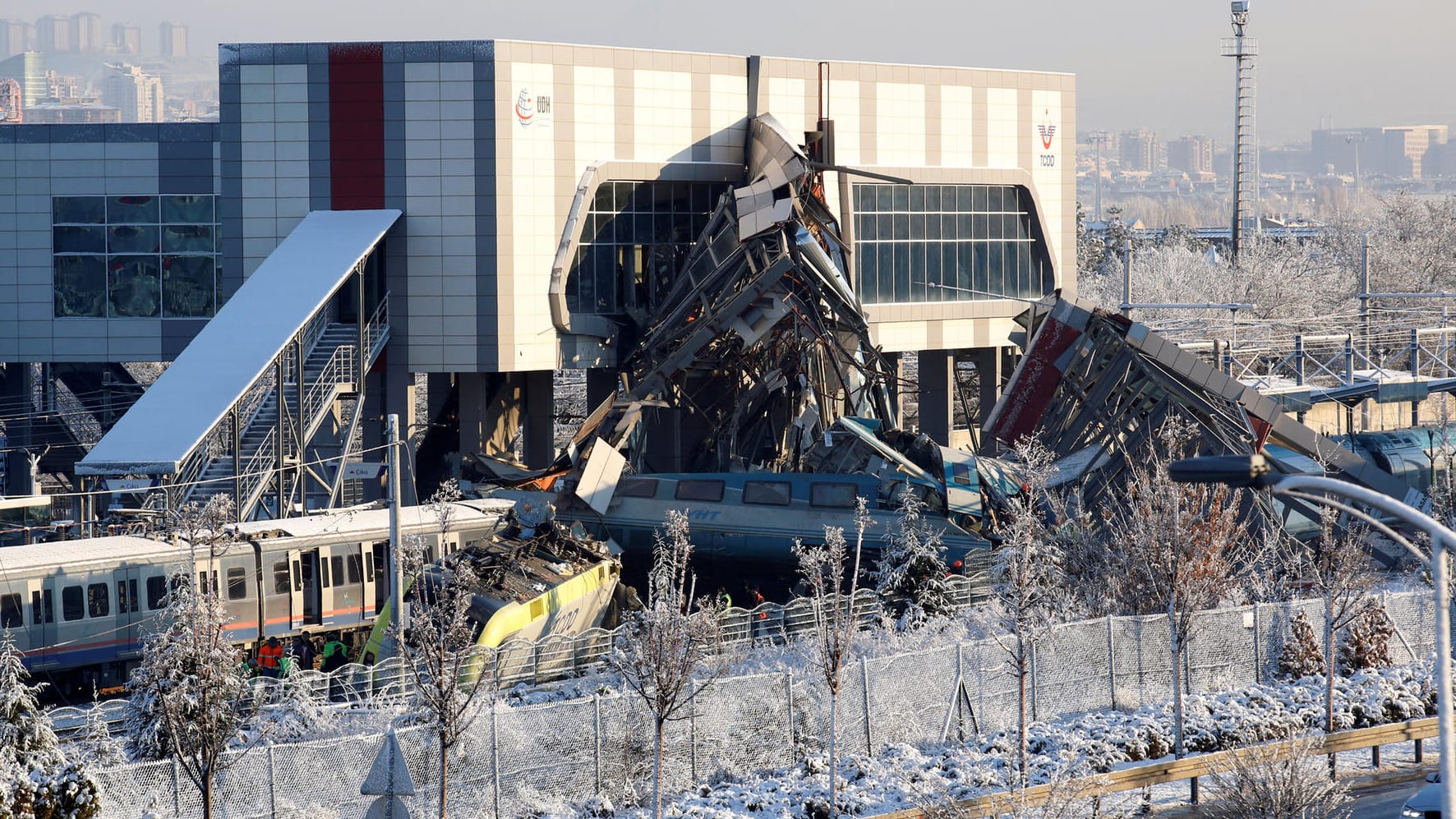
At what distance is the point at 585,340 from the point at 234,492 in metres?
17.5

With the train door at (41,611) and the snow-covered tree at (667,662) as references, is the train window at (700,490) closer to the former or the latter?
the train door at (41,611)

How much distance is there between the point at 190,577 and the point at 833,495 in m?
19.0

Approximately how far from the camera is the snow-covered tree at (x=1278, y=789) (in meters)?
24.2

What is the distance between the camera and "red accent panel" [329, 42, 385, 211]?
5384 centimetres

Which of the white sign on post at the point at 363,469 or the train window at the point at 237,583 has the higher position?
the white sign on post at the point at 363,469

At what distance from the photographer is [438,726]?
2473 centimetres

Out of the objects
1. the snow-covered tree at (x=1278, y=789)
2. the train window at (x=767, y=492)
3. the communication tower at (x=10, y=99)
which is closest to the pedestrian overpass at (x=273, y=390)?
the train window at (x=767, y=492)

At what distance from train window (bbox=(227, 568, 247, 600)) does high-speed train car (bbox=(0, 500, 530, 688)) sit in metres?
0.02

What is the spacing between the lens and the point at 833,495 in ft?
150

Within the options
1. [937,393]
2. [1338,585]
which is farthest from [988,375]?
[1338,585]

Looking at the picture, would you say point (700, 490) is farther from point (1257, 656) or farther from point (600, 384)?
point (1257, 656)

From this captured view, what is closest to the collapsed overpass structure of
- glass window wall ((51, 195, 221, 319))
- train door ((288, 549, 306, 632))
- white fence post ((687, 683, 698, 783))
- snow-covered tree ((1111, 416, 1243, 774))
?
snow-covered tree ((1111, 416, 1243, 774))

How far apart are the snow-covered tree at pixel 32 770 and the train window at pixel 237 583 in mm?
12958

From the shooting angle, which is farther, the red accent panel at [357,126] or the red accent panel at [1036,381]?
the red accent panel at [357,126]
